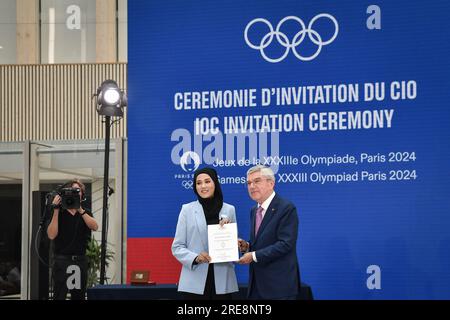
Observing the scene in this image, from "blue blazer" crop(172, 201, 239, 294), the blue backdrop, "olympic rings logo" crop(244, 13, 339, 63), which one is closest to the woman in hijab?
"blue blazer" crop(172, 201, 239, 294)

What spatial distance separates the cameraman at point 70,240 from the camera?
219 inches

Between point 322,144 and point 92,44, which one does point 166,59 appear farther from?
point 92,44

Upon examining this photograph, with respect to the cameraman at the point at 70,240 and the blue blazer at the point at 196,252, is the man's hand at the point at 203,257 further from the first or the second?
the cameraman at the point at 70,240

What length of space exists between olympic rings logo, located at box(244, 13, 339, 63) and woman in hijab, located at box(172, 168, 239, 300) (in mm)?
1324

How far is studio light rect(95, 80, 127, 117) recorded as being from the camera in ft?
18.0

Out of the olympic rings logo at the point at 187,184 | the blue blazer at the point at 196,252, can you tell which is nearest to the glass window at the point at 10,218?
the olympic rings logo at the point at 187,184

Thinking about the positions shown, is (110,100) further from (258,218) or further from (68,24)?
(68,24)

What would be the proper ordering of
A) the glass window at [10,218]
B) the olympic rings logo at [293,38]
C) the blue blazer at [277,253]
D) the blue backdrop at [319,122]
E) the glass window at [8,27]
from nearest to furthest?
the blue blazer at [277,253]
the blue backdrop at [319,122]
the olympic rings logo at [293,38]
the glass window at [10,218]
the glass window at [8,27]

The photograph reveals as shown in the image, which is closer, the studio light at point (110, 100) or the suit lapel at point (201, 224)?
the suit lapel at point (201, 224)

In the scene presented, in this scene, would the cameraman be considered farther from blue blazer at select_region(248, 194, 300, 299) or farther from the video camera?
blue blazer at select_region(248, 194, 300, 299)

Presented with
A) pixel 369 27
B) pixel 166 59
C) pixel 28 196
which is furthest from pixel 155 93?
pixel 28 196

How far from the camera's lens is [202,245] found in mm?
4094

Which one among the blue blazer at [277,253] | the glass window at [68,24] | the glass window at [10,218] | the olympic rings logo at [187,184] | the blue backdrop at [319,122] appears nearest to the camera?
the blue blazer at [277,253]
